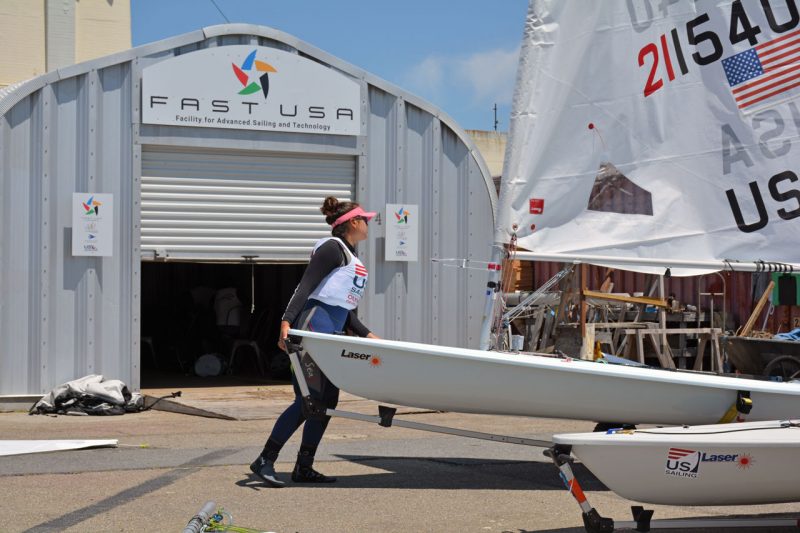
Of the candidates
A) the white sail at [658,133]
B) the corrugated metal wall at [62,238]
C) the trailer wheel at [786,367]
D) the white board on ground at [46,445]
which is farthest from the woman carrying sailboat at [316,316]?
the corrugated metal wall at [62,238]

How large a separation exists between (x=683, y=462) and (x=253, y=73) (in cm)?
857

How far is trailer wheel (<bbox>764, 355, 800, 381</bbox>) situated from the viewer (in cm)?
640

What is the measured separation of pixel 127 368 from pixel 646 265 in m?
6.62

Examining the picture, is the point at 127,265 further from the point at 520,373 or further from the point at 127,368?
the point at 520,373

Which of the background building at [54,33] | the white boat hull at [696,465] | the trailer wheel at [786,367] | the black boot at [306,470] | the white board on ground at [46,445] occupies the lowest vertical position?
the white board on ground at [46,445]

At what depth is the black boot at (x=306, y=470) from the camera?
6363mm

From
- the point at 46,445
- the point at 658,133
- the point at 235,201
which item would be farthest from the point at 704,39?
the point at 235,201

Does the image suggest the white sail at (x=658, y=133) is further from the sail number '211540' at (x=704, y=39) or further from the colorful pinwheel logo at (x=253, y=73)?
the colorful pinwheel logo at (x=253, y=73)

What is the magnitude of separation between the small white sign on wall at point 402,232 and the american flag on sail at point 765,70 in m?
6.33

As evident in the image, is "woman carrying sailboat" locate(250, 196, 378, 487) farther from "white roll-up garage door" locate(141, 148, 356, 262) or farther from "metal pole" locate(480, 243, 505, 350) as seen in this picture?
"white roll-up garage door" locate(141, 148, 356, 262)

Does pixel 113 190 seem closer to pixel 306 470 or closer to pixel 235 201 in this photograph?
pixel 235 201

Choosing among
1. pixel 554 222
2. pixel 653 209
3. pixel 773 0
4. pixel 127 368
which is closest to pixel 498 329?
pixel 554 222

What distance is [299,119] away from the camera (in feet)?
40.1

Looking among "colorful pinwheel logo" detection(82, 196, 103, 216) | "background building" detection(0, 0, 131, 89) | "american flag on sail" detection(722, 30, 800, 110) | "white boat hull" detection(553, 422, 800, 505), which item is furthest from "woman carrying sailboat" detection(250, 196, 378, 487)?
"background building" detection(0, 0, 131, 89)
